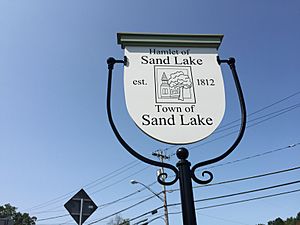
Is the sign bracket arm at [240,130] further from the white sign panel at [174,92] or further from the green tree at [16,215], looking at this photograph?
the green tree at [16,215]

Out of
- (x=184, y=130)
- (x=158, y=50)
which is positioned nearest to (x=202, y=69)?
(x=158, y=50)

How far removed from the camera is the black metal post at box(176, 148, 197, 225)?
58.7 inches

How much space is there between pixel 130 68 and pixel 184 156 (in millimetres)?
708

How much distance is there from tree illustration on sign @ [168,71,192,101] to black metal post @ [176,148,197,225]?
1.43ft

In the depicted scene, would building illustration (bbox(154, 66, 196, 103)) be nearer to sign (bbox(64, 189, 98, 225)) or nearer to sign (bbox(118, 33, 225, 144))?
sign (bbox(118, 33, 225, 144))

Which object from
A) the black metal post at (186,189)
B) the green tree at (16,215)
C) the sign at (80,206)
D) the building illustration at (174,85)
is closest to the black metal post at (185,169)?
the black metal post at (186,189)

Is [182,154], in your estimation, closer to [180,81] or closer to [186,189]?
[186,189]

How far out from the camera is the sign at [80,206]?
5.89 metres

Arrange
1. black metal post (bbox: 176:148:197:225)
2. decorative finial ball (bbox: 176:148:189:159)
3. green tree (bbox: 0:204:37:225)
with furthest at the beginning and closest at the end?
1. green tree (bbox: 0:204:37:225)
2. decorative finial ball (bbox: 176:148:189:159)
3. black metal post (bbox: 176:148:197:225)

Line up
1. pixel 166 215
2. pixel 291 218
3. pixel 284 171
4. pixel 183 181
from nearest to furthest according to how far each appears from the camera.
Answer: pixel 183 181 → pixel 284 171 → pixel 166 215 → pixel 291 218

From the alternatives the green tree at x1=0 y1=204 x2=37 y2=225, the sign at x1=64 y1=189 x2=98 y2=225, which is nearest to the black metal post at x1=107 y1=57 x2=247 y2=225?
the sign at x1=64 y1=189 x2=98 y2=225

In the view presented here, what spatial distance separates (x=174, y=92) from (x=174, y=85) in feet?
0.18

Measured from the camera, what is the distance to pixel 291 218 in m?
75.3

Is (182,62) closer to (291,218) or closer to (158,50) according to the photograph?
(158,50)
